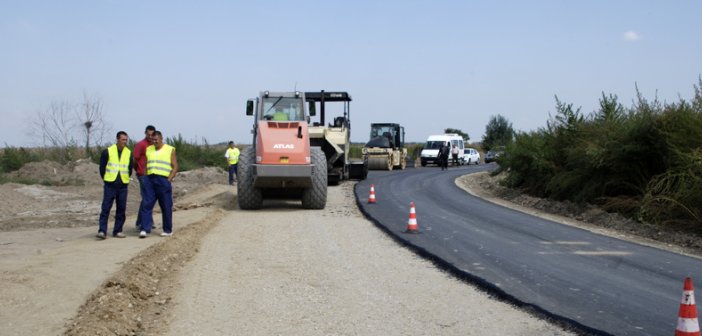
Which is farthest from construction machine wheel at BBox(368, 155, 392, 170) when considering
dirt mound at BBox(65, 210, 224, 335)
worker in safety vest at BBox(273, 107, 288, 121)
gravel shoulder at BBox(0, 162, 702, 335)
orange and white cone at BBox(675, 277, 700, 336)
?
orange and white cone at BBox(675, 277, 700, 336)

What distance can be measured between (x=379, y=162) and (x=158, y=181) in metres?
26.3

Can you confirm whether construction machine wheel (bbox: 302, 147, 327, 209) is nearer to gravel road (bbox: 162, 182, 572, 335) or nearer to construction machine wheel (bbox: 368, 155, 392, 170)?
gravel road (bbox: 162, 182, 572, 335)

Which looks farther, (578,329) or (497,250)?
(497,250)

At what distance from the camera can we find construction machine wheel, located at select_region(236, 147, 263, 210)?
1631 centimetres

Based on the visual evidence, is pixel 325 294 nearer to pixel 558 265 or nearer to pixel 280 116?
pixel 558 265

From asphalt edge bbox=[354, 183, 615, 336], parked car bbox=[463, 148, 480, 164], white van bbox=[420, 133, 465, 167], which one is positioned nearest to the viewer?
asphalt edge bbox=[354, 183, 615, 336]

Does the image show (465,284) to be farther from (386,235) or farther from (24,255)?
(24,255)

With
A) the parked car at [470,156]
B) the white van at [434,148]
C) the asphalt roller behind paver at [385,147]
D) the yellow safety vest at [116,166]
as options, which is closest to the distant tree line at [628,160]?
the yellow safety vest at [116,166]

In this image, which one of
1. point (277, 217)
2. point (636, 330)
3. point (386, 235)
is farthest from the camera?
point (277, 217)

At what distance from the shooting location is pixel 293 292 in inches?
313

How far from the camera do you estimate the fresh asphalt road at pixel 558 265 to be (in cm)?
691

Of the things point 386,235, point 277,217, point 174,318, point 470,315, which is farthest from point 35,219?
point 470,315

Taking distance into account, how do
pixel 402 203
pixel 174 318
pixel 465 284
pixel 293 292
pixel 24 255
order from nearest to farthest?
pixel 174 318 < pixel 293 292 < pixel 465 284 < pixel 24 255 < pixel 402 203

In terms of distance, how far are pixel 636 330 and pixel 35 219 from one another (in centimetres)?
1422
